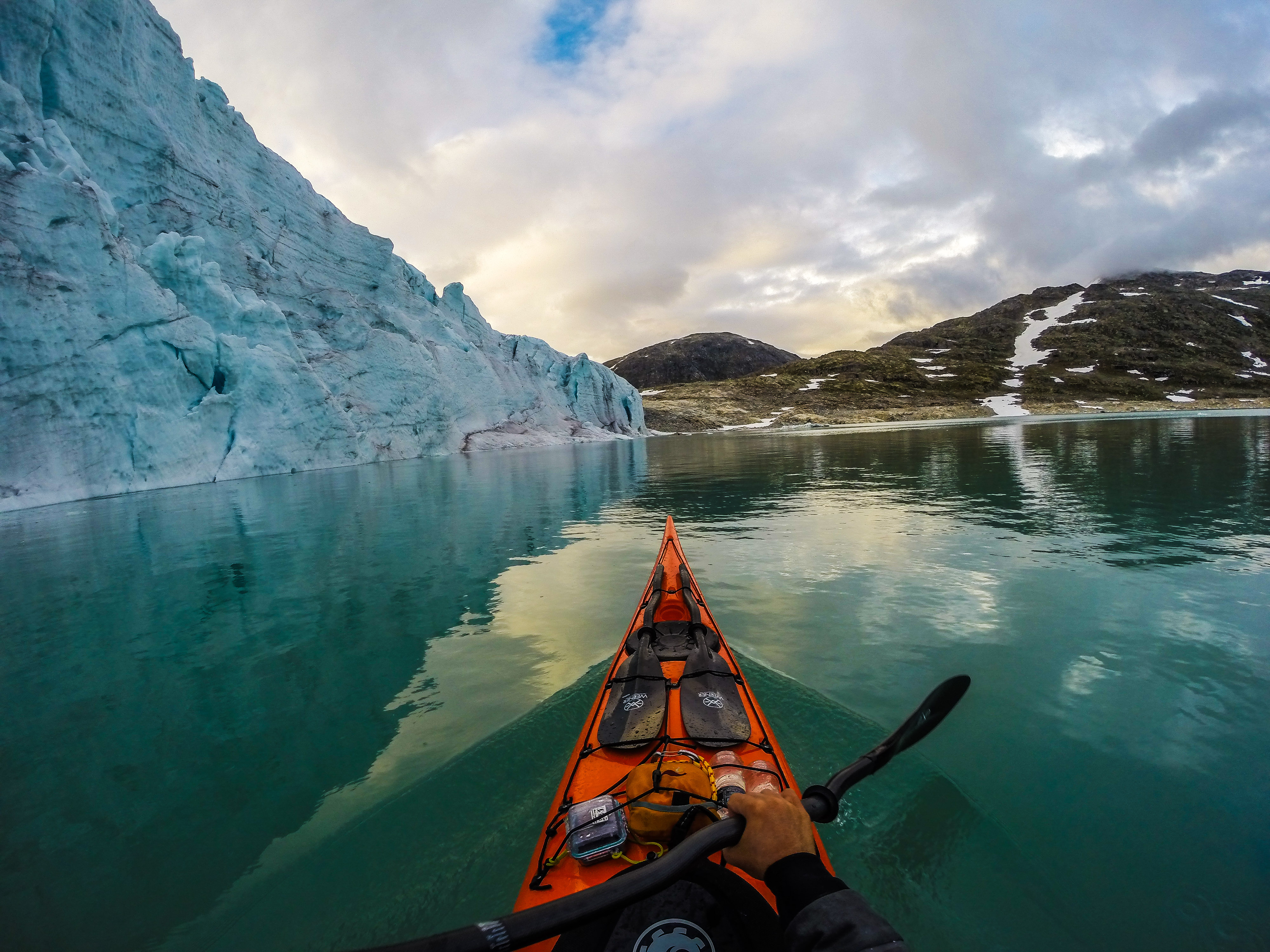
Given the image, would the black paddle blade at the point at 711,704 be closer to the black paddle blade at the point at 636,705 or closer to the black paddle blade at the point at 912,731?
the black paddle blade at the point at 636,705

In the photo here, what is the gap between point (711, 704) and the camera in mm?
4461

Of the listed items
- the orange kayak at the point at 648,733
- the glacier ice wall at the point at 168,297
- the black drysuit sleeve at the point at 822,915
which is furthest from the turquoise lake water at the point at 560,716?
the glacier ice wall at the point at 168,297

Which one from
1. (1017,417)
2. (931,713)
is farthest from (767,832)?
(1017,417)

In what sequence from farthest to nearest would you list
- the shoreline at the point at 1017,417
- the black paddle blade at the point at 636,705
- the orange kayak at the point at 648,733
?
the shoreline at the point at 1017,417 → the black paddle blade at the point at 636,705 → the orange kayak at the point at 648,733

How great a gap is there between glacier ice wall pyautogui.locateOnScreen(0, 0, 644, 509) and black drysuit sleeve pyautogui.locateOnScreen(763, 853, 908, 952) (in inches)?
1227

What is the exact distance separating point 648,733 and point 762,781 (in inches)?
35.3

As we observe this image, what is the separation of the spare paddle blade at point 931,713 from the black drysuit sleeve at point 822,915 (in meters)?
1.20

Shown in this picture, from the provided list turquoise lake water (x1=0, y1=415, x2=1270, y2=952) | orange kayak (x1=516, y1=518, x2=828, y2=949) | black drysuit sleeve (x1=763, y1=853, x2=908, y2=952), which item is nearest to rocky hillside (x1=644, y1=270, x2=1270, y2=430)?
turquoise lake water (x1=0, y1=415, x2=1270, y2=952)

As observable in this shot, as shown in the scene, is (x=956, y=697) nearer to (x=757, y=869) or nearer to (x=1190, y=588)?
(x=757, y=869)

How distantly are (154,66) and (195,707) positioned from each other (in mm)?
44145

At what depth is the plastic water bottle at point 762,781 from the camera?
3.49m

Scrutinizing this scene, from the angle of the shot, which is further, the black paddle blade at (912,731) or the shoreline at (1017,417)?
the shoreline at (1017,417)

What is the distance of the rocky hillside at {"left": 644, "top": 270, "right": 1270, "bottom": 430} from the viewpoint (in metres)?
97.9

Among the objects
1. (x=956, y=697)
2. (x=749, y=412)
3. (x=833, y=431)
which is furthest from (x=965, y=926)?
(x=749, y=412)
